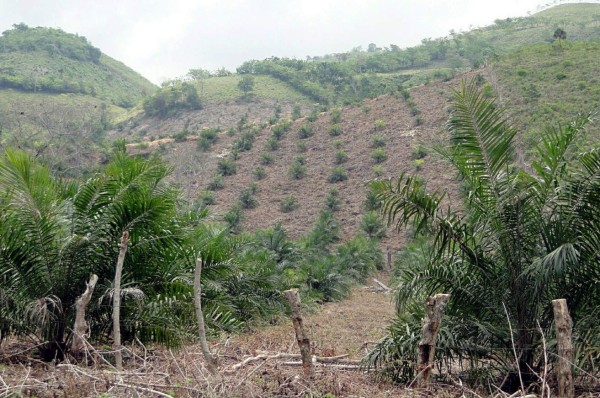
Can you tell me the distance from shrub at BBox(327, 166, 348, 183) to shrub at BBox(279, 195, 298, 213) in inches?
129

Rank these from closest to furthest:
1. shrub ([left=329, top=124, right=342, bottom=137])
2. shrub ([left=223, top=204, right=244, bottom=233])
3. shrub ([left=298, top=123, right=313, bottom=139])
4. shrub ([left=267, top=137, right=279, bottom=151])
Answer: shrub ([left=223, top=204, right=244, bottom=233]) < shrub ([left=267, top=137, right=279, bottom=151]) < shrub ([left=329, top=124, right=342, bottom=137]) < shrub ([left=298, top=123, right=313, bottom=139])

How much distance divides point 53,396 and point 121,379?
0.80 m

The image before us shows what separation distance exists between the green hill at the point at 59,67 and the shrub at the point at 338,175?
43.8 metres

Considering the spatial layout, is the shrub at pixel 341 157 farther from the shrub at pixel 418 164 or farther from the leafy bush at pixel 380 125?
the shrub at pixel 418 164

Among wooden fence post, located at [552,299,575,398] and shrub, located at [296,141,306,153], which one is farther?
shrub, located at [296,141,306,153]

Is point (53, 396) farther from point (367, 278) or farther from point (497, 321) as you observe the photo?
point (367, 278)

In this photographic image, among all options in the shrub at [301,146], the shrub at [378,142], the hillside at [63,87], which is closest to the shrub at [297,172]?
the shrub at [301,146]

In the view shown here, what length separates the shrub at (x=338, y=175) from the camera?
133ft

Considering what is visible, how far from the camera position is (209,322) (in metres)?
9.35

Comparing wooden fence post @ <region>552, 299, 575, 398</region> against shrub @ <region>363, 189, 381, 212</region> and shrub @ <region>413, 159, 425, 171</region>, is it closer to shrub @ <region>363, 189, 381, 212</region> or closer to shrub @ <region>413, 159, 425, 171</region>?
shrub @ <region>363, 189, 381, 212</region>

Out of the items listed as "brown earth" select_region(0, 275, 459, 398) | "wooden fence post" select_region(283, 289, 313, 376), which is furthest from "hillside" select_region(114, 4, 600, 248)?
"wooden fence post" select_region(283, 289, 313, 376)

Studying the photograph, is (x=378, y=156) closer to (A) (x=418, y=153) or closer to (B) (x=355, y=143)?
(A) (x=418, y=153)

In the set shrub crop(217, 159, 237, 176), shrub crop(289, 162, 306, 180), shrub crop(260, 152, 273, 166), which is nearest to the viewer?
shrub crop(289, 162, 306, 180)

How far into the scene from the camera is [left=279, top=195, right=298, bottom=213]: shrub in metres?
38.3
